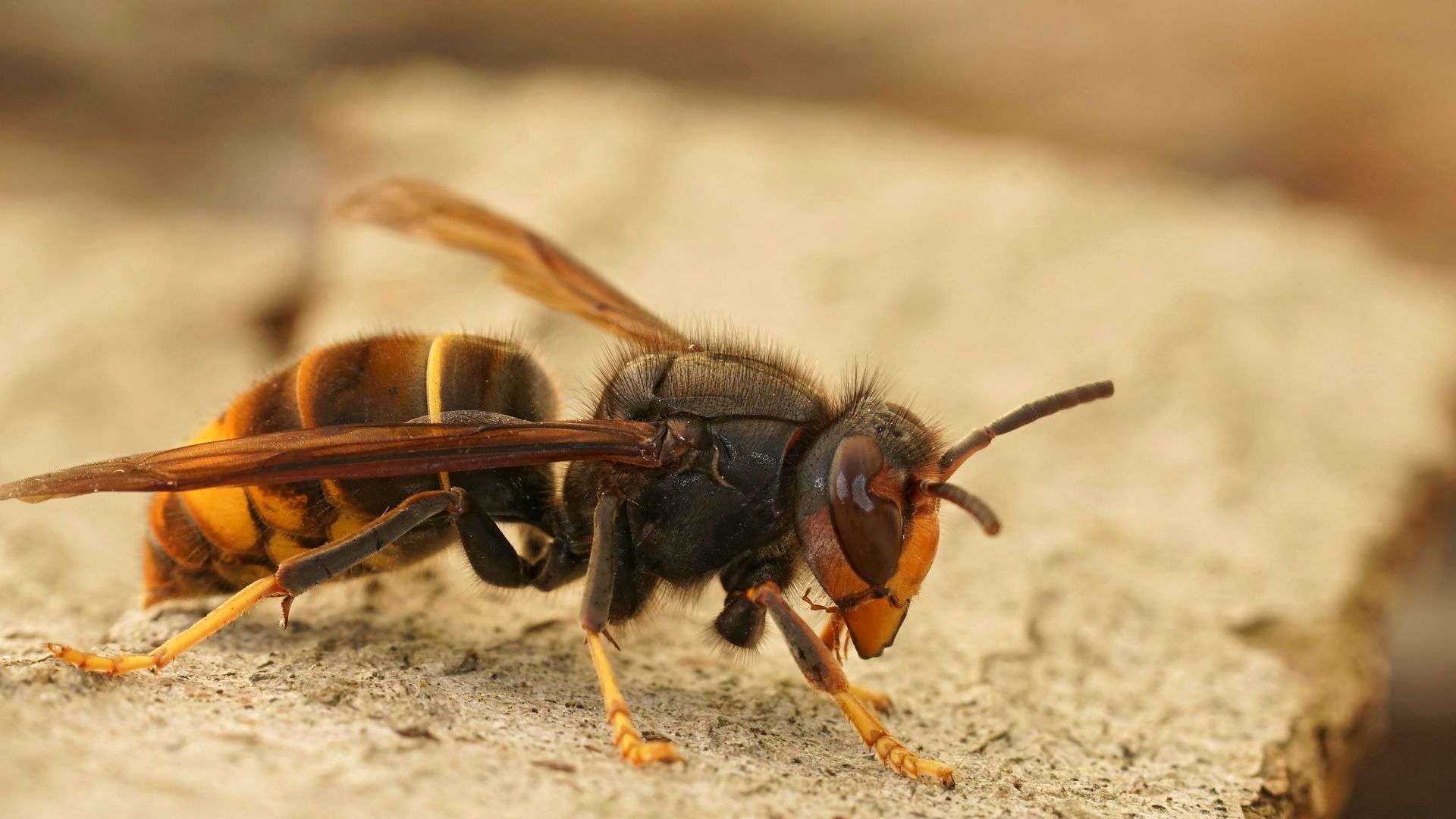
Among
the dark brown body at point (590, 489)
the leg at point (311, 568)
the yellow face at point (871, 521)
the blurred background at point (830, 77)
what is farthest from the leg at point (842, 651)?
the blurred background at point (830, 77)

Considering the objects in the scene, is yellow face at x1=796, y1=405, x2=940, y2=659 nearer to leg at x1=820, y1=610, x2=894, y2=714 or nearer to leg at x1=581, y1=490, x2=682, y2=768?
leg at x1=820, y1=610, x2=894, y2=714

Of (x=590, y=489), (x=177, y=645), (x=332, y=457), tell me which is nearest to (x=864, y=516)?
(x=590, y=489)

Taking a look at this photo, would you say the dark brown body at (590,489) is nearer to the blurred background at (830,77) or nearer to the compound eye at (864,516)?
the compound eye at (864,516)

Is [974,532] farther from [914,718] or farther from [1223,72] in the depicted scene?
[1223,72]

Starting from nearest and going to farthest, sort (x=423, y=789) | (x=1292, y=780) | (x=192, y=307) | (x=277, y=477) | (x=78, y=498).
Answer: (x=423, y=789), (x=277, y=477), (x=1292, y=780), (x=78, y=498), (x=192, y=307)

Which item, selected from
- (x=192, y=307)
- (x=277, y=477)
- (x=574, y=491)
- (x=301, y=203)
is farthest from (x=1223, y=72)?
(x=277, y=477)

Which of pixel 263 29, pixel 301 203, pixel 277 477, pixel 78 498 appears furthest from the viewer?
pixel 263 29
